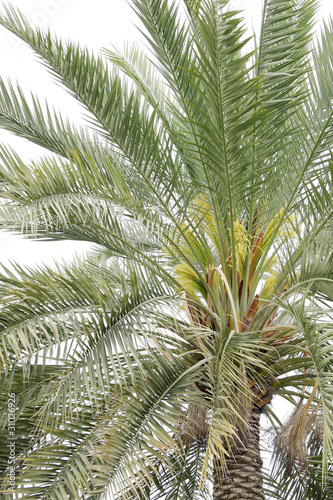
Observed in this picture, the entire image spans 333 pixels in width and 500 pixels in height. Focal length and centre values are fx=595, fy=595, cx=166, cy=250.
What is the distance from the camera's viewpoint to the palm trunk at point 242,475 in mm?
3619

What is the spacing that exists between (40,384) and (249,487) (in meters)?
1.42

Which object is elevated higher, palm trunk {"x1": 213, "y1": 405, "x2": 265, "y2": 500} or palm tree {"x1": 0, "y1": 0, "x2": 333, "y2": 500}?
palm tree {"x1": 0, "y1": 0, "x2": 333, "y2": 500}

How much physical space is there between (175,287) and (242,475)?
4.08 ft

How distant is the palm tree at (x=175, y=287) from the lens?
2932 mm

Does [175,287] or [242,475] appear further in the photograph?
[175,287]

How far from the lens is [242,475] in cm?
365

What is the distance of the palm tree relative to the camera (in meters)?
2.93

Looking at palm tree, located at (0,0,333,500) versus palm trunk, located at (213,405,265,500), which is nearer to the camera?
palm tree, located at (0,0,333,500)

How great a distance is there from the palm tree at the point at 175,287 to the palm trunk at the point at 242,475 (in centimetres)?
1

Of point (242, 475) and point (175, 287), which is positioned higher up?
point (175, 287)

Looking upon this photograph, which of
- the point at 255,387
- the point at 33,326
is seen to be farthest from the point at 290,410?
the point at 33,326

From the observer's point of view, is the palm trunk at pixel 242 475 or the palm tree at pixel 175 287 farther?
the palm trunk at pixel 242 475

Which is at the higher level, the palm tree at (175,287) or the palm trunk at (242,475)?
the palm tree at (175,287)

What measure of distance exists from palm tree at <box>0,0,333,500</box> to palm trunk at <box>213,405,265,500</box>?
0.4 inches
